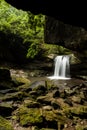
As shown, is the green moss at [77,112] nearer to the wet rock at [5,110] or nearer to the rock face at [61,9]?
the wet rock at [5,110]

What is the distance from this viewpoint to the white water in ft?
83.3

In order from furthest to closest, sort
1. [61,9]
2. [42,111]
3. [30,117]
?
[42,111] < [30,117] < [61,9]

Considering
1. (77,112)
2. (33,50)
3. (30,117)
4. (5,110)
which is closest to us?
(30,117)

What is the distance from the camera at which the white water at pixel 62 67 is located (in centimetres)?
2538

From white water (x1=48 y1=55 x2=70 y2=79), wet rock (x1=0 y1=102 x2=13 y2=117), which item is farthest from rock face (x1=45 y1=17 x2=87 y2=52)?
white water (x1=48 y1=55 x2=70 y2=79)

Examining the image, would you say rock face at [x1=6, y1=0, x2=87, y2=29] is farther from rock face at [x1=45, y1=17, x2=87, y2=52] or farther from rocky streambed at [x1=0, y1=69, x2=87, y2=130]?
rock face at [x1=45, y1=17, x2=87, y2=52]

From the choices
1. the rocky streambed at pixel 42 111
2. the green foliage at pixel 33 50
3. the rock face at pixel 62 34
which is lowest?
the rocky streambed at pixel 42 111

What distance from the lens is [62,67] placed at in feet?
85.3

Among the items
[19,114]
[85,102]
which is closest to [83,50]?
[85,102]

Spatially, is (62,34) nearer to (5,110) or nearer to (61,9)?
(5,110)

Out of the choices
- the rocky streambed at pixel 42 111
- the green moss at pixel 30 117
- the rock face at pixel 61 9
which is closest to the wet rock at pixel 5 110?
the rocky streambed at pixel 42 111

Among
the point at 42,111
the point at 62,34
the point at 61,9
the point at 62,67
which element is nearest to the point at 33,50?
the point at 62,67

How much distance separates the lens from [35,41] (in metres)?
24.1

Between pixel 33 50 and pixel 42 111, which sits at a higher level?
pixel 33 50
